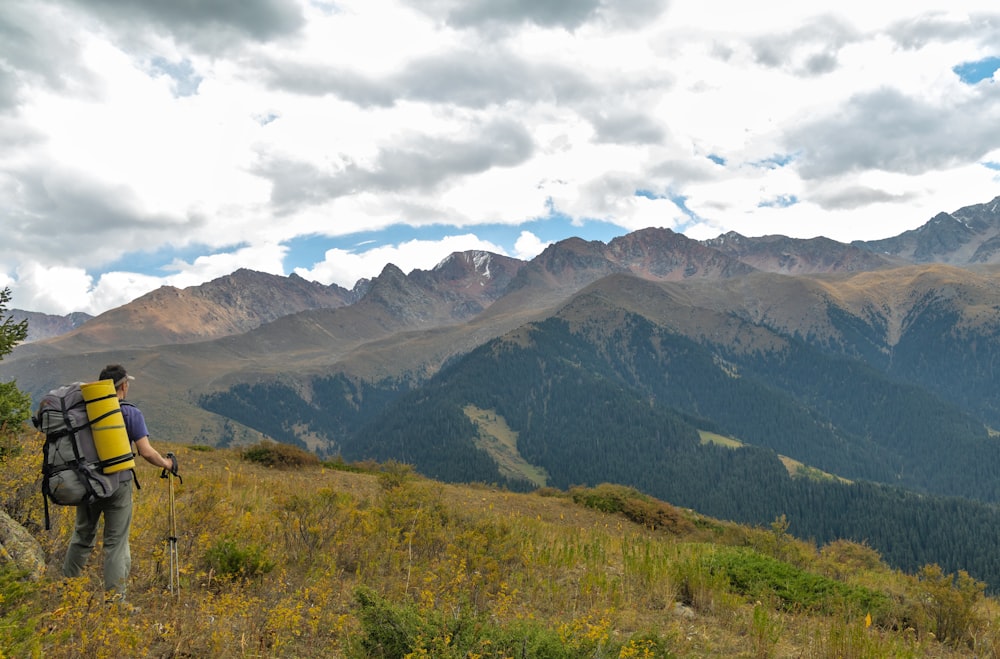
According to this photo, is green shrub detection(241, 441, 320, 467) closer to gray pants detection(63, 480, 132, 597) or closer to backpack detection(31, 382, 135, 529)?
gray pants detection(63, 480, 132, 597)

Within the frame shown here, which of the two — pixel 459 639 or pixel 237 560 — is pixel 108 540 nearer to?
pixel 237 560

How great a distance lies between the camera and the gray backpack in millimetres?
6738

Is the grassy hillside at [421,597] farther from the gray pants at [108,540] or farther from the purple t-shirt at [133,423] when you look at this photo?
the purple t-shirt at [133,423]

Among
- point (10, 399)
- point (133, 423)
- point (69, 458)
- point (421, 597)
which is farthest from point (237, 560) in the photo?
point (10, 399)

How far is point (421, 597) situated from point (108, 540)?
4.17 meters

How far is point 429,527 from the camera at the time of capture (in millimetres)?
10047

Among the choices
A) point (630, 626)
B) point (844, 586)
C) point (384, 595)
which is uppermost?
point (384, 595)

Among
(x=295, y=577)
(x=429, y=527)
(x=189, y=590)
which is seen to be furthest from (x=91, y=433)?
(x=429, y=527)

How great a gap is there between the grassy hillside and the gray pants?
10.3 inches

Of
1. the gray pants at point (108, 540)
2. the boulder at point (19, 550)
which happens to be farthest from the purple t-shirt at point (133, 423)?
the boulder at point (19, 550)

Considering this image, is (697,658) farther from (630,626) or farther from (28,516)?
(28,516)

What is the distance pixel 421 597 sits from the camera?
24.6 feet

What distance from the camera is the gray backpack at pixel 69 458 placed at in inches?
265

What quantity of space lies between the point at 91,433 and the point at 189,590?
8.09 feet
